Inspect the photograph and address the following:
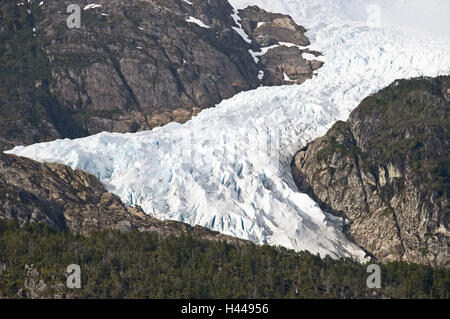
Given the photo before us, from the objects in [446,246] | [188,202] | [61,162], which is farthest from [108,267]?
[446,246]

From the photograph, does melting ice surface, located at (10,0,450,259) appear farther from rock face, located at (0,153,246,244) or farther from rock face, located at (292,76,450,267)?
rock face, located at (292,76,450,267)

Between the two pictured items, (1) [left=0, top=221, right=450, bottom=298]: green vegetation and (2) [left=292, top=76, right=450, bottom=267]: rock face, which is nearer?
(1) [left=0, top=221, right=450, bottom=298]: green vegetation

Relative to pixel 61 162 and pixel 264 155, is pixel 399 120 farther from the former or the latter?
pixel 61 162

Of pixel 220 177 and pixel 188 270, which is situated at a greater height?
pixel 220 177

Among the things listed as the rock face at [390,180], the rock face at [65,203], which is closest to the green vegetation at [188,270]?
the rock face at [65,203]

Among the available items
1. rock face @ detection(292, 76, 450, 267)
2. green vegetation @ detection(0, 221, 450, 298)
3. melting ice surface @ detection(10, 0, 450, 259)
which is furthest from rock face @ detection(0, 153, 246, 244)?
rock face @ detection(292, 76, 450, 267)

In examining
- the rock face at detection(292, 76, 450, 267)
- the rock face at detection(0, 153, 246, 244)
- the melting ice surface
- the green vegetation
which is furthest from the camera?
the rock face at detection(292, 76, 450, 267)

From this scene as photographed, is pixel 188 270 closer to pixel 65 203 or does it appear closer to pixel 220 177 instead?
pixel 65 203

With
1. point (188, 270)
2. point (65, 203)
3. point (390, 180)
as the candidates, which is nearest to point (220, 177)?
point (65, 203)
